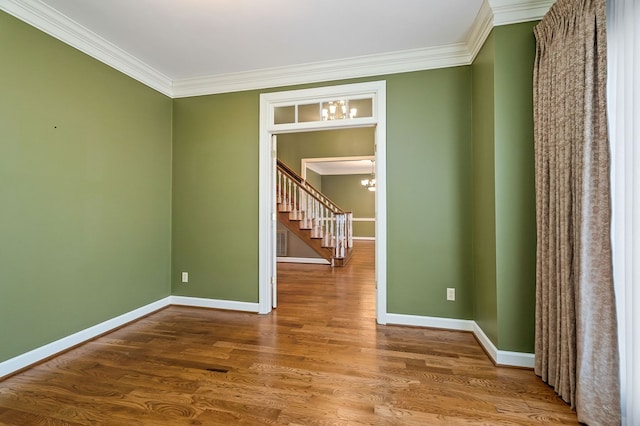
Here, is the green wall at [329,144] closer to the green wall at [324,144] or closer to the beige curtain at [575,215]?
the green wall at [324,144]

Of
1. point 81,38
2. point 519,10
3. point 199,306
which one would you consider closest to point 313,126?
point 519,10

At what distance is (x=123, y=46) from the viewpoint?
274cm

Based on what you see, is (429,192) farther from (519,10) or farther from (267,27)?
(267,27)

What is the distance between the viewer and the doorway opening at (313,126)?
116 inches

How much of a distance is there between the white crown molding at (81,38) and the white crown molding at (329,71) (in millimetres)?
398

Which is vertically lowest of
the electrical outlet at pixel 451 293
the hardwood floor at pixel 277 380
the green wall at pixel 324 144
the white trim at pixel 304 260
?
the hardwood floor at pixel 277 380

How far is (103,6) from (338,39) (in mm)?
1926

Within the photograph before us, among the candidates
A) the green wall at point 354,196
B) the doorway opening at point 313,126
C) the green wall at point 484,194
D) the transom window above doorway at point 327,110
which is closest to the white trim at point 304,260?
the doorway opening at point 313,126

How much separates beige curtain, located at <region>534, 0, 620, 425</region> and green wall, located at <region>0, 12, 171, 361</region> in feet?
12.3

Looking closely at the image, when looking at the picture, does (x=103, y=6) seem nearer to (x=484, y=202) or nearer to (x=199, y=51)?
(x=199, y=51)

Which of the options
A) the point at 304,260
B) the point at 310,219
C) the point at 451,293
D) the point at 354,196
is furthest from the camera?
the point at 354,196

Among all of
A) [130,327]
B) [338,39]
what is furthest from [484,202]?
[130,327]

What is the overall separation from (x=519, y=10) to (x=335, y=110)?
67.7 inches

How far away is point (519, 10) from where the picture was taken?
6.86ft
